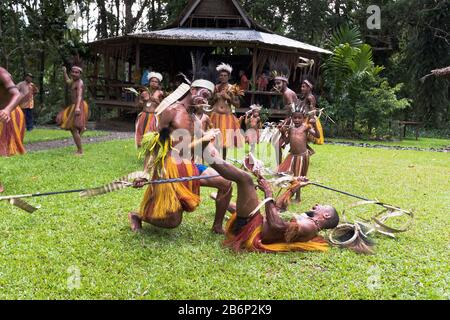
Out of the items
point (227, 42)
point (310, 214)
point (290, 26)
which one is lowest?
point (310, 214)

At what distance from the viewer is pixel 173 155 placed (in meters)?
3.71

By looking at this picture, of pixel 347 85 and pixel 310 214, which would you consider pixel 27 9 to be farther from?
pixel 310 214

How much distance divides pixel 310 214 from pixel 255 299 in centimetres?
124

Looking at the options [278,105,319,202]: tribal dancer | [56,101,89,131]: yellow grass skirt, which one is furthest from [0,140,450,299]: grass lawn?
[56,101,89,131]: yellow grass skirt

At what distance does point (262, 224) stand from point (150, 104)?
449cm

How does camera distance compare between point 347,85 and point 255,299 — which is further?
point 347,85

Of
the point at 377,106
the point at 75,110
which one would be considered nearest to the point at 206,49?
the point at 377,106

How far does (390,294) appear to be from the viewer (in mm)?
2906

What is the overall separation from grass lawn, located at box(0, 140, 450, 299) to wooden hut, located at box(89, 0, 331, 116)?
33.4 feet

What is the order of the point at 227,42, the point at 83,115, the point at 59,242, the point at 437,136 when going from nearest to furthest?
the point at 59,242, the point at 83,115, the point at 227,42, the point at 437,136

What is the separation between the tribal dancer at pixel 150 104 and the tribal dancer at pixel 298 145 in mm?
2879

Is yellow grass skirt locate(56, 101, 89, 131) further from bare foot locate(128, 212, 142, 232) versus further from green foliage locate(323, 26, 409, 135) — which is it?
green foliage locate(323, 26, 409, 135)
